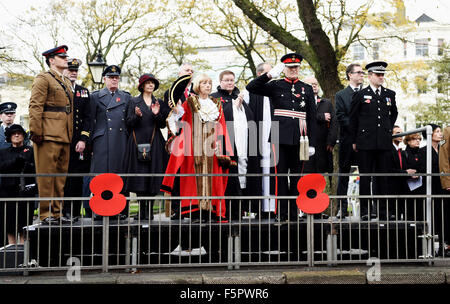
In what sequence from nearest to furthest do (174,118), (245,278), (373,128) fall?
(245,278) < (174,118) < (373,128)

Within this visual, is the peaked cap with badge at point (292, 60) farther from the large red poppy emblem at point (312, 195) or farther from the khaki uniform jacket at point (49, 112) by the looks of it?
the khaki uniform jacket at point (49, 112)

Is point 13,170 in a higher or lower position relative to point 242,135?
lower

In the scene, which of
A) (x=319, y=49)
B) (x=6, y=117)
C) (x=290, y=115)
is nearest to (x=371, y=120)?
(x=290, y=115)

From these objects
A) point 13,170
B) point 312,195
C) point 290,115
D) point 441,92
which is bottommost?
point 312,195

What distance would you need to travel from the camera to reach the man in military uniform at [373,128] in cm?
827

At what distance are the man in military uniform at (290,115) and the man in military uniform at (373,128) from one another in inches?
29.2

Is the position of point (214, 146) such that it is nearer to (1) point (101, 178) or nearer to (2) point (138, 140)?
(2) point (138, 140)

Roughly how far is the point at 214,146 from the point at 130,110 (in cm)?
134

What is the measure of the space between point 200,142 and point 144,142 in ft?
2.77

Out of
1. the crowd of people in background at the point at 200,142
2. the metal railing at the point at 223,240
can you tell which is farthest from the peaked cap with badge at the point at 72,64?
the metal railing at the point at 223,240

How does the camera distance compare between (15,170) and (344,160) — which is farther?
(344,160)

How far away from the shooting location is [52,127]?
766 cm

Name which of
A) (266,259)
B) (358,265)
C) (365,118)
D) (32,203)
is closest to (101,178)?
(32,203)

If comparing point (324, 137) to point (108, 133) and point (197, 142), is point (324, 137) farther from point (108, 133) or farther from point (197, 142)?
point (108, 133)
